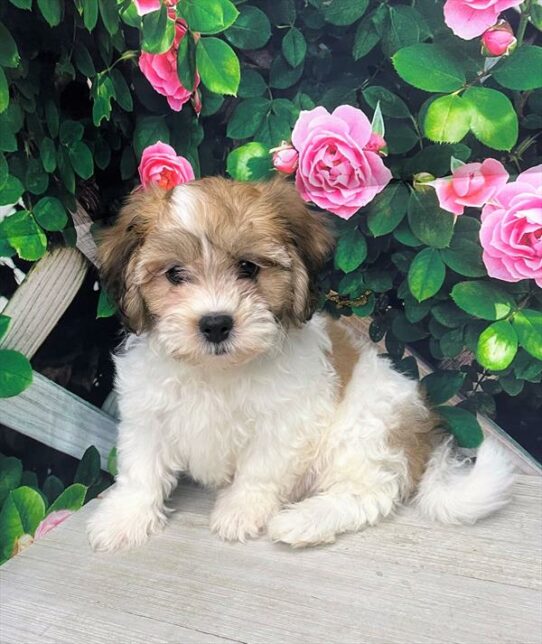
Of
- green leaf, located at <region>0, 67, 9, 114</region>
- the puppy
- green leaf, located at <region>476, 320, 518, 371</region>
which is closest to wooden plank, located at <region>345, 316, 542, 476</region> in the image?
the puppy

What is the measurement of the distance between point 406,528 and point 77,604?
91 cm

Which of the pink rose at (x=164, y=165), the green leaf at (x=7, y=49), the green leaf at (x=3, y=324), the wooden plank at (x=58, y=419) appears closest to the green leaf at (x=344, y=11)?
the pink rose at (x=164, y=165)

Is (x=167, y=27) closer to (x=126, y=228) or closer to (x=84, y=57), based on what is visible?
(x=84, y=57)

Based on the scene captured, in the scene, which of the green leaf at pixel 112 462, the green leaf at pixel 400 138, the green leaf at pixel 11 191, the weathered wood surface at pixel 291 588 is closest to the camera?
the weathered wood surface at pixel 291 588

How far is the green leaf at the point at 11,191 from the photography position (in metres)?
1.58

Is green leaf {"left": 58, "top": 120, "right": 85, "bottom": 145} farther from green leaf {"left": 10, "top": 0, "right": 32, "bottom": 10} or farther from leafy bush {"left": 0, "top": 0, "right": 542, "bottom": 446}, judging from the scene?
green leaf {"left": 10, "top": 0, "right": 32, "bottom": 10}

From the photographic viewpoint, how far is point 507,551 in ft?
5.30

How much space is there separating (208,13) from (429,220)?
84 centimetres

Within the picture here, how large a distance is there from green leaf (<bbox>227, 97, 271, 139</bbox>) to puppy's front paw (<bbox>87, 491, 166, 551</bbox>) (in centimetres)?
115

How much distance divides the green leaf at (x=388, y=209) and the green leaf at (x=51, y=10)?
38.7 inches

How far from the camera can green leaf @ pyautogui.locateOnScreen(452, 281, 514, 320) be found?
5.82 feet

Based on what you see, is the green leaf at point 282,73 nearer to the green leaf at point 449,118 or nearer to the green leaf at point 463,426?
the green leaf at point 449,118

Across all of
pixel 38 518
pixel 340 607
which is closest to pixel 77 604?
pixel 38 518

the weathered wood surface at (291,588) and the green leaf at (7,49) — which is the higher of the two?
the green leaf at (7,49)
